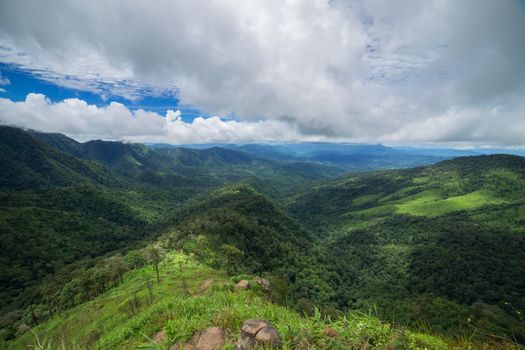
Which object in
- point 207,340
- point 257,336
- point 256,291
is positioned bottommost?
point 256,291

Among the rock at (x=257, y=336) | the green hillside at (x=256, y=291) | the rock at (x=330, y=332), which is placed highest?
the rock at (x=330, y=332)

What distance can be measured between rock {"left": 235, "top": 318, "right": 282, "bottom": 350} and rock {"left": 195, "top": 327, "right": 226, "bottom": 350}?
95 centimetres

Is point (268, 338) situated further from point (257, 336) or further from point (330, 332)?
→ point (330, 332)

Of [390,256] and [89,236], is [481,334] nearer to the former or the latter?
[390,256]

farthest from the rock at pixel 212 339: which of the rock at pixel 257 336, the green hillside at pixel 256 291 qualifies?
the rock at pixel 257 336

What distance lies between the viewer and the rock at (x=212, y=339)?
632 centimetres

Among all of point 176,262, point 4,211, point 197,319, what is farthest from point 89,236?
point 197,319

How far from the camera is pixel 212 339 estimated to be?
21.4 ft

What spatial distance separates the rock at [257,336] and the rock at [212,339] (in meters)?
0.95

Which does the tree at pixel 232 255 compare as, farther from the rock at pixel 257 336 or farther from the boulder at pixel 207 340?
the rock at pixel 257 336

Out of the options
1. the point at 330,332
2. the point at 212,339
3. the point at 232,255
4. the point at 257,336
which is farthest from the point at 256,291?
the point at 232,255

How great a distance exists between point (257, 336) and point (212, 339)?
1680 millimetres

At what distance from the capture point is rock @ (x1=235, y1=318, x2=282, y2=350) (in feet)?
17.8

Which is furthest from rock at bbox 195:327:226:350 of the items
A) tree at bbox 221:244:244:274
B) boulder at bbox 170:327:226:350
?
tree at bbox 221:244:244:274
